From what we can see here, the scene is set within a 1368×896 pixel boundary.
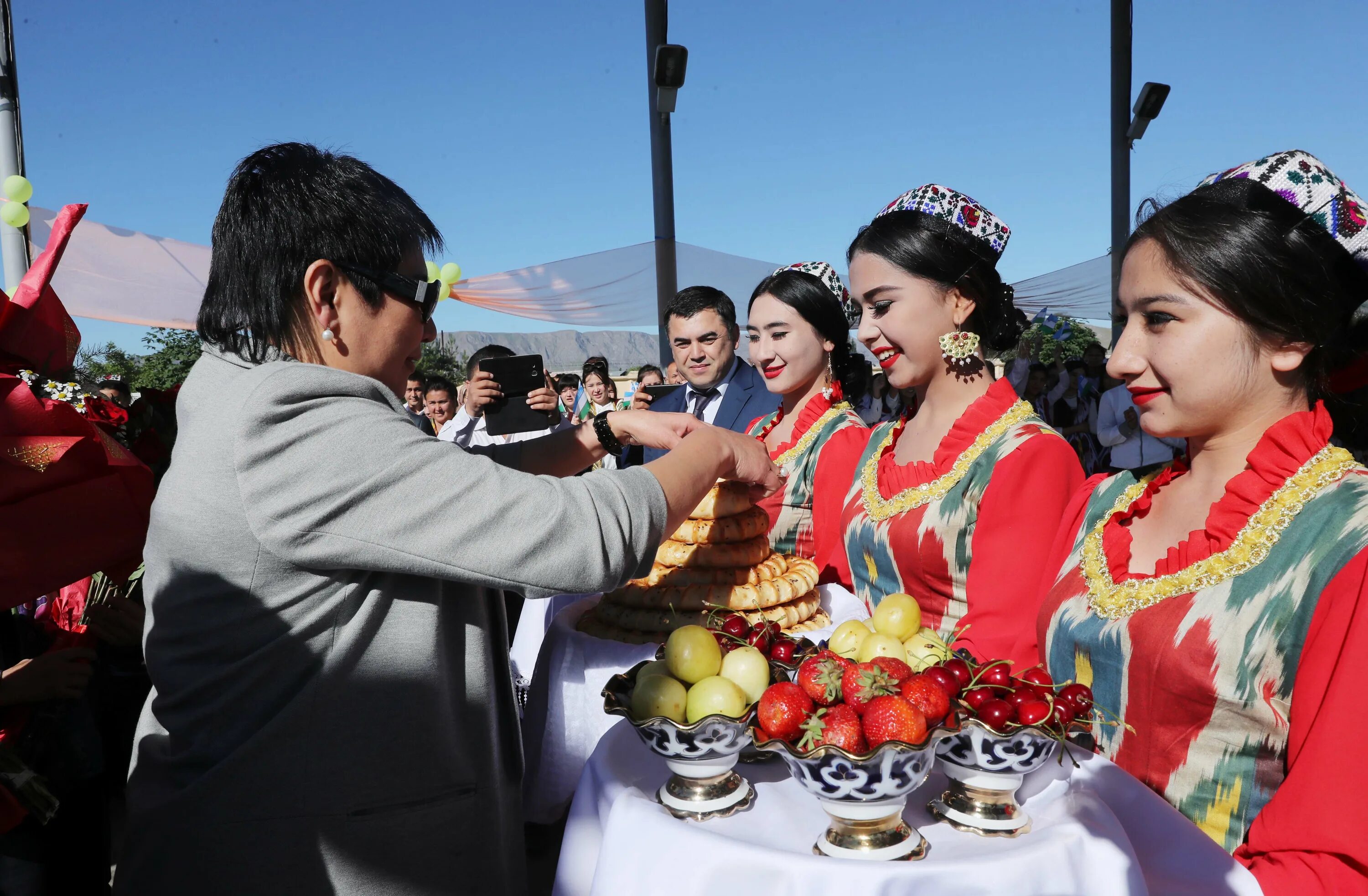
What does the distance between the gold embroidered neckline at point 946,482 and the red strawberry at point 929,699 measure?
3.92 ft

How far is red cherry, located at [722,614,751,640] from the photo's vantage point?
1.71 metres

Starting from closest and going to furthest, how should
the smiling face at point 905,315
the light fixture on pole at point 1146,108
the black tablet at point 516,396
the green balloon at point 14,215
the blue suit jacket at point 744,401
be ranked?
the smiling face at point 905,315 < the green balloon at point 14,215 < the blue suit jacket at point 744,401 < the black tablet at point 516,396 < the light fixture on pole at point 1146,108

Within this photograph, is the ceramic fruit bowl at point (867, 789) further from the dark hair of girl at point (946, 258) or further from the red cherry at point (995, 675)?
the dark hair of girl at point (946, 258)

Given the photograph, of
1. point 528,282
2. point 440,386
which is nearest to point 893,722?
point 440,386

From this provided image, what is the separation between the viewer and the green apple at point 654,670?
4.94ft

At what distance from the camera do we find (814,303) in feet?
12.1

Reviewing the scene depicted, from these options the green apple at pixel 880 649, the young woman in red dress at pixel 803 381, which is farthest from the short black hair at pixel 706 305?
the green apple at pixel 880 649

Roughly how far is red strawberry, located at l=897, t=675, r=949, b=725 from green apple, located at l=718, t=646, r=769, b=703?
0.93ft

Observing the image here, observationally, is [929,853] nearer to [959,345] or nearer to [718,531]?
[718,531]

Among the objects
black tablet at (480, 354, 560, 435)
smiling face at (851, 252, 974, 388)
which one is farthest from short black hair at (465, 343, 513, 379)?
smiling face at (851, 252, 974, 388)

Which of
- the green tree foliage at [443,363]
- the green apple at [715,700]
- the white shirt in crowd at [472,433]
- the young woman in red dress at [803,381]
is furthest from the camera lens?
the green tree foliage at [443,363]

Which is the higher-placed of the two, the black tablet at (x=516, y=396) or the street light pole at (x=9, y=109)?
the street light pole at (x=9, y=109)

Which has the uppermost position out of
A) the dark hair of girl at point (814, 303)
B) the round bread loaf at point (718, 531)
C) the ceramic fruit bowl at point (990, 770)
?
the dark hair of girl at point (814, 303)

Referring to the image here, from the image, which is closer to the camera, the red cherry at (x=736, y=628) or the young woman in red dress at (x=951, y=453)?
the red cherry at (x=736, y=628)
